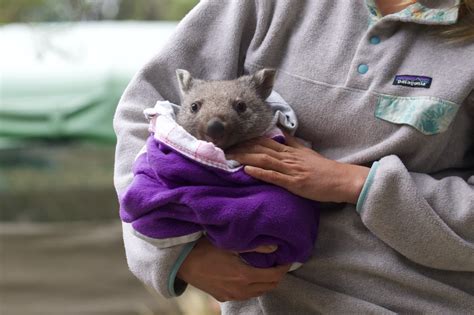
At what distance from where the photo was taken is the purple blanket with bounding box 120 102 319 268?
40.8 inches

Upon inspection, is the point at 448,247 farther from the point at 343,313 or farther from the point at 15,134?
the point at 15,134

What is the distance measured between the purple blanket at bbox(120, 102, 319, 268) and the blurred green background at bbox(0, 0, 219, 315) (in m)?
1.46

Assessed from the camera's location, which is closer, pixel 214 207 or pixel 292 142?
pixel 214 207

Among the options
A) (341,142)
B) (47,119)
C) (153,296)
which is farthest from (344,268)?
(153,296)

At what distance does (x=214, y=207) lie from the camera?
3.37ft

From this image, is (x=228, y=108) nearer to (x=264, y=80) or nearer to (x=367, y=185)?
(x=264, y=80)

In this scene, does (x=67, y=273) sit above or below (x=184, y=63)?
below

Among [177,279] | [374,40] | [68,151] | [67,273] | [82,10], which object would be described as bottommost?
[67,273]

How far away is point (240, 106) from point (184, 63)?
0.17m

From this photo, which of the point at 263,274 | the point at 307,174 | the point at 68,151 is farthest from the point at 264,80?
the point at 68,151

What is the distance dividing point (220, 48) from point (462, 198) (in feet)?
1.45

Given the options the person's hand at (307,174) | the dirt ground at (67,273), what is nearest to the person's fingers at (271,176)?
the person's hand at (307,174)

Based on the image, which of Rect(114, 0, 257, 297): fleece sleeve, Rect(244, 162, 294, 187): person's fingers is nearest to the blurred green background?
Rect(114, 0, 257, 297): fleece sleeve

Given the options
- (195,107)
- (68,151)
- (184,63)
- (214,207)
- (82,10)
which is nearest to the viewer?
(214,207)
